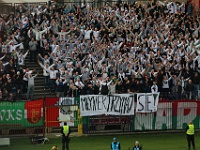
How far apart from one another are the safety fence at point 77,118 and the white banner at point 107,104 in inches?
8.4

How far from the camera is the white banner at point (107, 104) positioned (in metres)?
31.6

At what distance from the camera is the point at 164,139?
3106cm

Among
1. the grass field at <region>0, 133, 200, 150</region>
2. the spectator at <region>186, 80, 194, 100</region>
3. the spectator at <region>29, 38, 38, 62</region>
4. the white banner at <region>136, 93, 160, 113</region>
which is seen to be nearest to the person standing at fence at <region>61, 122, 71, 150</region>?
the grass field at <region>0, 133, 200, 150</region>

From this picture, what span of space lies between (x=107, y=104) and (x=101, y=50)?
4627 millimetres

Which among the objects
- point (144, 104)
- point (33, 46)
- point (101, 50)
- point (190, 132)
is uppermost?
point (33, 46)

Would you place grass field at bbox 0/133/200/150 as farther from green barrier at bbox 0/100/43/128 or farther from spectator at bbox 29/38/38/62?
spectator at bbox 29/38/38/62

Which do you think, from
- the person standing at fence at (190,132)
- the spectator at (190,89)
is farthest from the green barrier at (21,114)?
the spectator at (190,89)

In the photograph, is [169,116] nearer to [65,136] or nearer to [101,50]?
[101,50]

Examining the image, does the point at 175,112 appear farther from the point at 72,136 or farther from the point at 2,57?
the point at 2,57

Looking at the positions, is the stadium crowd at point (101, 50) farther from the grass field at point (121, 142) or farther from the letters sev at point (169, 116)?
the grass field at point (121, 142)

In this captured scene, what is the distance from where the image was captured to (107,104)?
31.9 meters

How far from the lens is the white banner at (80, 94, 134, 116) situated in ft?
104

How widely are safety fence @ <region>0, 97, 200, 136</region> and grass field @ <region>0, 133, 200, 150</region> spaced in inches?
23.1

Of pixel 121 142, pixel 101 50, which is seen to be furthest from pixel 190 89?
Result: pixel 121 142
